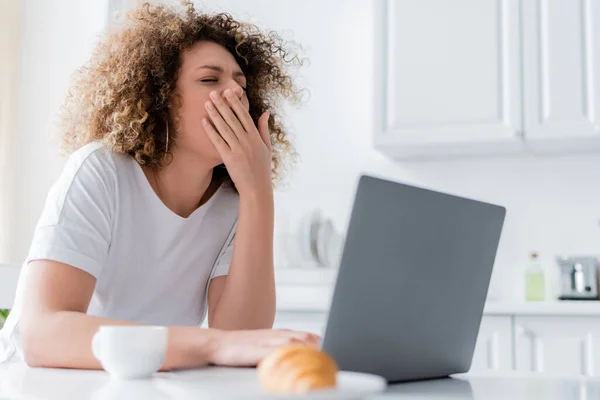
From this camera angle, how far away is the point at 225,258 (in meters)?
1.53

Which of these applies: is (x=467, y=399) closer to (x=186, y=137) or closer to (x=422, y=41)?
(x=186, y=137)

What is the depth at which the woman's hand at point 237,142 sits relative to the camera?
4.78 ft

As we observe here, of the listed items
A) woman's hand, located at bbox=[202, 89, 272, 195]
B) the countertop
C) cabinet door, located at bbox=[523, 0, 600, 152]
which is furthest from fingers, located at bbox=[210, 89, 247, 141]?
cabinet door, located at bbox=[523, 0, 600, 152]

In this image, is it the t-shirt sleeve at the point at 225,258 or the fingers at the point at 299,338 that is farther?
the t-shirt sleeve at the point at 225,258

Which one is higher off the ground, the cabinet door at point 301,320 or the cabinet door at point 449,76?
the cabinet door at point 449,76

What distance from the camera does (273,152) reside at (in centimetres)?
186

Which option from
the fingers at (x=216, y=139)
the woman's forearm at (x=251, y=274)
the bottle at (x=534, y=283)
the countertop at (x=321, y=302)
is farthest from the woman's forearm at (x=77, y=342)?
the bottle at (x=534, y=283)

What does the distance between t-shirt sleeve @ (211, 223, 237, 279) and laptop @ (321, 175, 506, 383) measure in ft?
2.02

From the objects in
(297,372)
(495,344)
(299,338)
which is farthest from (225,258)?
(495,344)

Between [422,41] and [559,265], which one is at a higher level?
[422,41]

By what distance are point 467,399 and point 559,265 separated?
210 cm

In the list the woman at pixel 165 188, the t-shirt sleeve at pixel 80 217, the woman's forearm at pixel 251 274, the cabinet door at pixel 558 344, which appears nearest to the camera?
the t-shirt sleeve at pixel 80 217

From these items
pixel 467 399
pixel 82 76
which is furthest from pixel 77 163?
pixel 467 399

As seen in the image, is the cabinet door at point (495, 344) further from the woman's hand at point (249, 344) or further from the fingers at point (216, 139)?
the woman's hand at point (249, 344)
